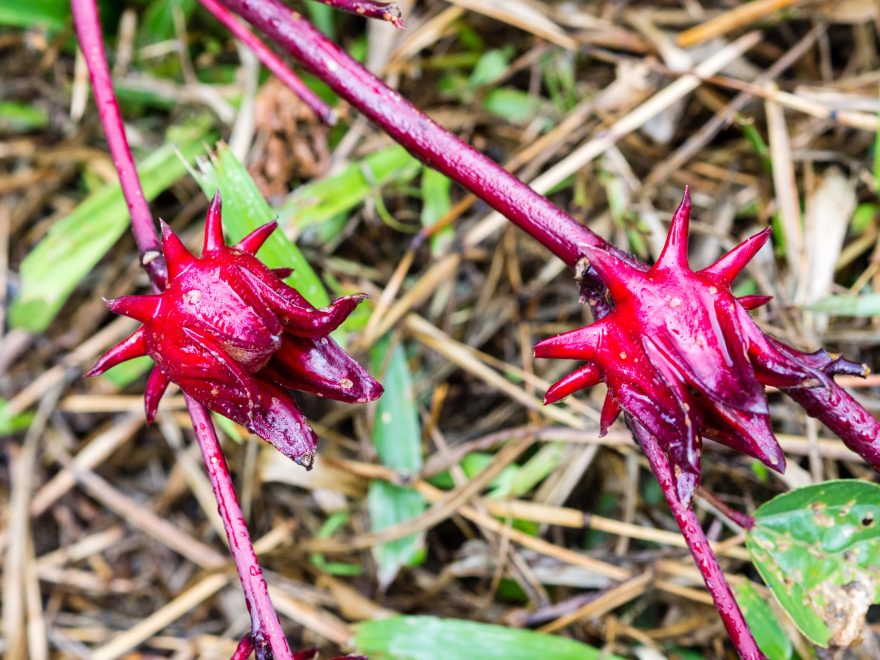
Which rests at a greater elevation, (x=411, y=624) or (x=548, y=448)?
(x=548, y=448)

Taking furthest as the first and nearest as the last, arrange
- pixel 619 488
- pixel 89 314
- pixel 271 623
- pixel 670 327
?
pixel 89 314
pixel 619 488
pixel 271 623
pixel 670 327

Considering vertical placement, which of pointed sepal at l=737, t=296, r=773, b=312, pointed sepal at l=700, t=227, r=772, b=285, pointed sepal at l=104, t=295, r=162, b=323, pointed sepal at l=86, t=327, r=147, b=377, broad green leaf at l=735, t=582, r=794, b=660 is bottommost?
broad green leaf at l=735, t=582, r=794, b=660

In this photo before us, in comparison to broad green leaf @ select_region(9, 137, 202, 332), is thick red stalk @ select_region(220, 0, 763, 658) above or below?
below

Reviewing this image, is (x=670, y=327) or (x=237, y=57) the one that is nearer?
(x=670, y=327)

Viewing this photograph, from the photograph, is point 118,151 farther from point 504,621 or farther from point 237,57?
point 504,621

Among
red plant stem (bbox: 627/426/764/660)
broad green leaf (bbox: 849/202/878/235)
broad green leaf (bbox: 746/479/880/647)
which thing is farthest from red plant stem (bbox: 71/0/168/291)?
broad green leaf (bbox: 849/202/878/235)

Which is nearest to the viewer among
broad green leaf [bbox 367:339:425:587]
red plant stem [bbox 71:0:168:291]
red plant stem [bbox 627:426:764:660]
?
red plant stem [bbox 627:426:764:660]

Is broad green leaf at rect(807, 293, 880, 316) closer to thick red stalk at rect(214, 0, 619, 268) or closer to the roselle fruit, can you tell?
thick red stalk at rect(214, 0, 619, 268)

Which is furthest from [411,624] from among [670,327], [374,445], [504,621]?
[670,327]

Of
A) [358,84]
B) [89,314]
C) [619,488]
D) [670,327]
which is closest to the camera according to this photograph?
[670,327]
